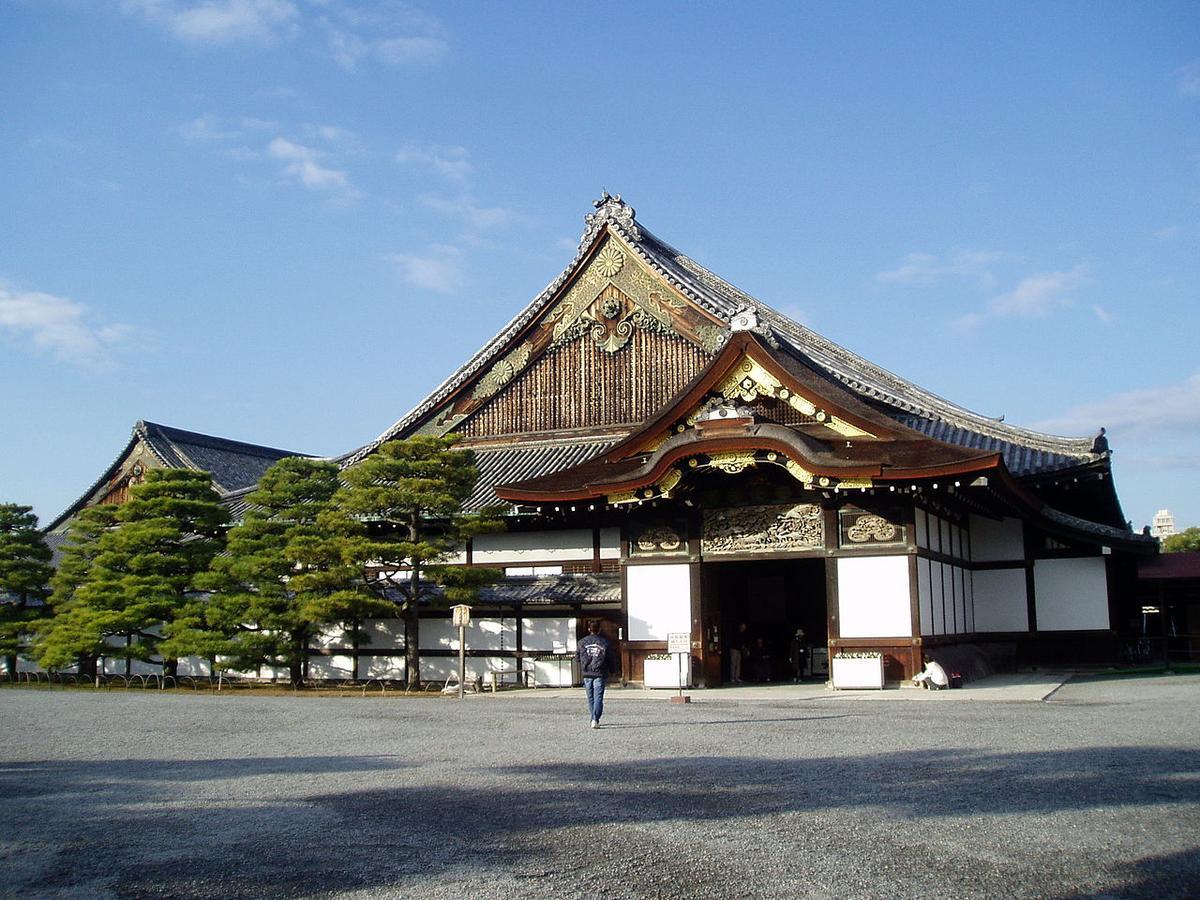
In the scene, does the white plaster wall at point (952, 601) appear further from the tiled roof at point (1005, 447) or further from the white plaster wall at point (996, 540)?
the tiled roof at point (1005, 447)

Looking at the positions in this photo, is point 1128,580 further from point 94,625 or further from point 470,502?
point 94,625

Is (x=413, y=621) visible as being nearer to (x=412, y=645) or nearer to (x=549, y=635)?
(x=412, y=645)

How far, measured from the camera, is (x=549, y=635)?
23.7 meters

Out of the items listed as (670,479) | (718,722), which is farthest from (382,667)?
(718,722)

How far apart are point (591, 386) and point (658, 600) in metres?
8.03

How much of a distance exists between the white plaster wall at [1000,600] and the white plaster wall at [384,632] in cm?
1312

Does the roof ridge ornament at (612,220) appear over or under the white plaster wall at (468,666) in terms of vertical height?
over

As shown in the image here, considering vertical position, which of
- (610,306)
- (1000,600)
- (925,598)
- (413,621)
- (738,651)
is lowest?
(738,651)

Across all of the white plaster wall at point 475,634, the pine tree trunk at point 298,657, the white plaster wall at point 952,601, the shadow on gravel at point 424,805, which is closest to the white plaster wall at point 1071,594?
the white plaster wall at point 952,601

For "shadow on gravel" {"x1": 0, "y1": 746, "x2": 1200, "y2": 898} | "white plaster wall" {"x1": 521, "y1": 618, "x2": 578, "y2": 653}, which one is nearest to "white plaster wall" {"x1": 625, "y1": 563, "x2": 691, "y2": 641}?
"white plaster wall" {"x1": 521, "y1": 618, "x2": 578, "y2": 653}

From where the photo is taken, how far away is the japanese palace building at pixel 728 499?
20359 millimetres

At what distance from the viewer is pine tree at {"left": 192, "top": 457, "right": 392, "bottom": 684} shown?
2180cm

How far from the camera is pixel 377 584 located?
79.0 ft

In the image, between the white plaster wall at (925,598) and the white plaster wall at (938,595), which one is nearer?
the white plaster wall at (925,598)
